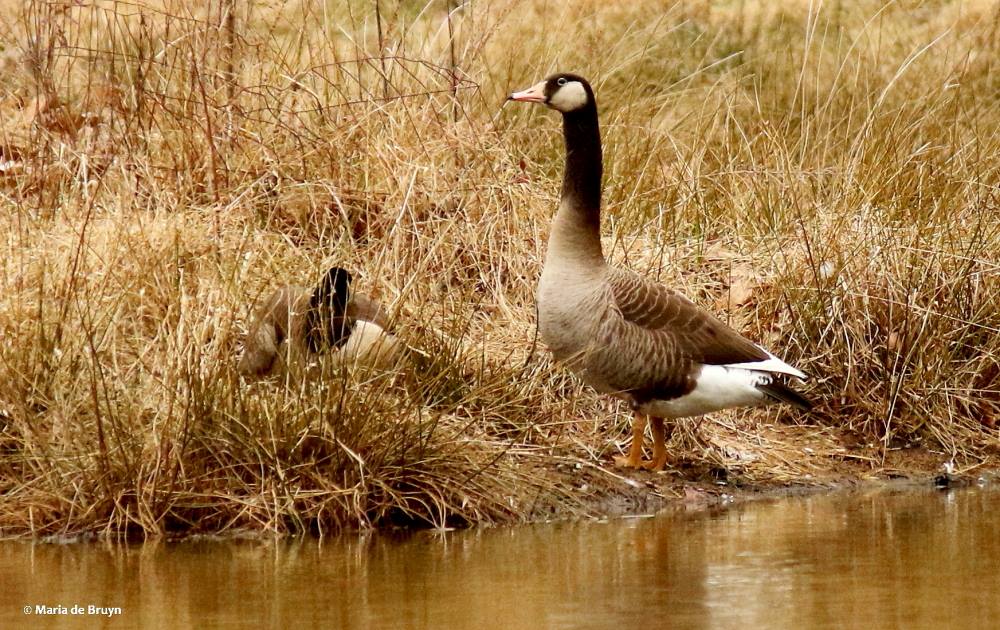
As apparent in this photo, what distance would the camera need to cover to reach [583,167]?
7246mm

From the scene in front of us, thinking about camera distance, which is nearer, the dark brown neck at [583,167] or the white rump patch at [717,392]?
the white rump patch at [717,392]

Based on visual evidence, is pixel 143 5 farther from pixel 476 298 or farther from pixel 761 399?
pixel 761 399

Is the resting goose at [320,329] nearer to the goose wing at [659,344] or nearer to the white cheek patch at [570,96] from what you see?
the goose wing at [659,344]

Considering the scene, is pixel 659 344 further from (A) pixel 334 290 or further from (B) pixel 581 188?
(A) pixel 334 290

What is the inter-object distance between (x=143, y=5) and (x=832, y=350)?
13.3ft

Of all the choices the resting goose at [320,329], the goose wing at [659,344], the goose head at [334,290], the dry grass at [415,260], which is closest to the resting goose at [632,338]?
the goose wing at [659,344]

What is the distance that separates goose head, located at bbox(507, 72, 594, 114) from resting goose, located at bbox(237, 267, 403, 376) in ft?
4.15

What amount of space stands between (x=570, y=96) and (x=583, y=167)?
1.18ft

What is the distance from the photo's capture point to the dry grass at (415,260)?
627 cm

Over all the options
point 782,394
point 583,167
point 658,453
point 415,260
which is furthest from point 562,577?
point 415,260

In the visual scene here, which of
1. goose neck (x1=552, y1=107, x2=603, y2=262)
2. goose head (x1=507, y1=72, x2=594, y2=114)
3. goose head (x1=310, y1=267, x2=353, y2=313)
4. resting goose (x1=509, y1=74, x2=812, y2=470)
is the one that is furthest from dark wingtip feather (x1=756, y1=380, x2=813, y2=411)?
goose head (x1=310, y1=267, x2=353, y2=313)

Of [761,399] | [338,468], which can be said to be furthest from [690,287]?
[338,468]

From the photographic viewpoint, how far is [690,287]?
852 centimetres

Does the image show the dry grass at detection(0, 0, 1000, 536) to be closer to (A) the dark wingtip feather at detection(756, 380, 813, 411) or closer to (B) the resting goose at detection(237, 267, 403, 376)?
(B) the resting goose at detection(237, 267, 403, 376)
